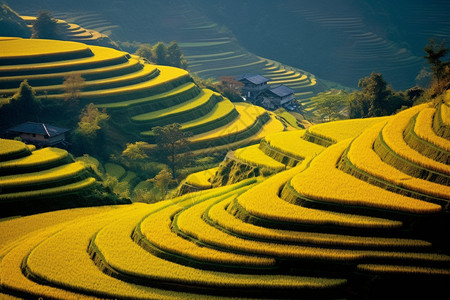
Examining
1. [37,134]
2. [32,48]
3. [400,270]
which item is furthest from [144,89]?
[400,270]

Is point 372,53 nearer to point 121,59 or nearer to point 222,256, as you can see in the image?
point 121,59

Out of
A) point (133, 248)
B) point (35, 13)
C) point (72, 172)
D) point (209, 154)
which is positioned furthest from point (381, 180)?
point (35, 13)

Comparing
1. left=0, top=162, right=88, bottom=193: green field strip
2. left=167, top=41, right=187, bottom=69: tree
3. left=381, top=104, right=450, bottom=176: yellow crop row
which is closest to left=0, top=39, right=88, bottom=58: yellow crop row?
left=167, top=41, right=187, bottom=69: tree

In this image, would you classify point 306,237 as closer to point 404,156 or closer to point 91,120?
point 404,156

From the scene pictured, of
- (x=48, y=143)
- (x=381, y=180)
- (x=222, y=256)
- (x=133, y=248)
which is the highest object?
(x=381, y=180)

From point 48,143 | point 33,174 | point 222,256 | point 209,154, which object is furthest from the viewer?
point 209,154

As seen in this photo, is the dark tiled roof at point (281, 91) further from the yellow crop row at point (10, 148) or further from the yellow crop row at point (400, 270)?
the yellow crop row at point (400, 270)

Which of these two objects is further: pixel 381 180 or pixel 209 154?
pixel 209 154
